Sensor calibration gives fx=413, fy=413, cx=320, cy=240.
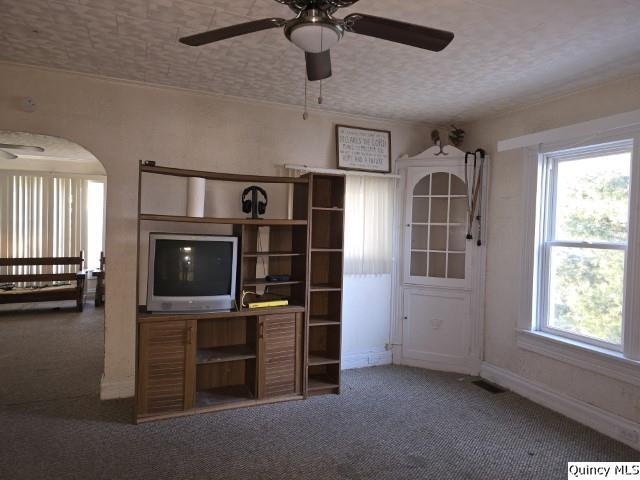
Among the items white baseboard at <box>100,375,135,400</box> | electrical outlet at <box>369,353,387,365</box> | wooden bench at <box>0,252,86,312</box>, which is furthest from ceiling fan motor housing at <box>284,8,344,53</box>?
wooden bench at <box>0,252,86,312</box>

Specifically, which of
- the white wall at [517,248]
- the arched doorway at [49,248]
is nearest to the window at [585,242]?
the white wall at [517,248]

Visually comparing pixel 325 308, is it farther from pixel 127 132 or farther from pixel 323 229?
pixel 127 132

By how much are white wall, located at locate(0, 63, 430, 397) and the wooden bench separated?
357 cm

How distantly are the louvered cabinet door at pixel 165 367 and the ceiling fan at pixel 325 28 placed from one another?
6.55 ft

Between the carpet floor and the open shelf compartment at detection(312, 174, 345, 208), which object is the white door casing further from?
the open shelf compartment at detection(312, 174, 345, 208)

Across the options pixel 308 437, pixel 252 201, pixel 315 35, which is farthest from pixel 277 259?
pixel 315 35

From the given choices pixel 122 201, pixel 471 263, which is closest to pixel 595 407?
pixel 471 263

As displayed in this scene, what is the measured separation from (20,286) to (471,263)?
6685 millimetres

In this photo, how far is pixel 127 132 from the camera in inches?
128

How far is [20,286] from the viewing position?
6.49m

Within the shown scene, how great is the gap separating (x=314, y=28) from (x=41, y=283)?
7062 mm

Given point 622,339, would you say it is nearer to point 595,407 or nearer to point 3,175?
point 595,407

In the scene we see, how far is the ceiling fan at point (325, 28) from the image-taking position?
149 centimetres

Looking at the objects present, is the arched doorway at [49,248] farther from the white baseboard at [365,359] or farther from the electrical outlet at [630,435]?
the electrical outlet at [630,435]
